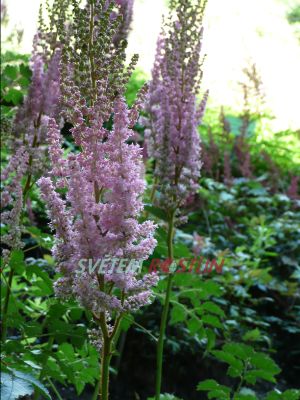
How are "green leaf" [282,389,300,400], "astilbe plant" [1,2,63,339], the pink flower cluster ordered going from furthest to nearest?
"astilbe plant" [1,2,63,339] < "green leaf" [282,389,300,400] < the pink flower cluster

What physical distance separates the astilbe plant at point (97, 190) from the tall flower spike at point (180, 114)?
37.6 inches

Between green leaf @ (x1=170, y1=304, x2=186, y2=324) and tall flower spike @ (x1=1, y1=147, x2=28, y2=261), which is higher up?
tall flower spike @ (x1=1, y1=147, x2=28, y2=261)

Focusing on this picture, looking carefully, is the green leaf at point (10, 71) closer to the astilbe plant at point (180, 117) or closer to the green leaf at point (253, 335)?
the astilbe plant at point (180, 117)

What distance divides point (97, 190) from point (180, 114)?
1152 millimetres

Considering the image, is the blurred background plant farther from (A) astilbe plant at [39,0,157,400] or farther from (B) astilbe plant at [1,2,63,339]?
(A) astilbe plant at [39,0,157,400]

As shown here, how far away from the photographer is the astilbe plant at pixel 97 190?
49.6 inches

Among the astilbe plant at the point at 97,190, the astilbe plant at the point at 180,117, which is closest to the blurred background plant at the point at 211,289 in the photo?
the astilbe plant at the point at 180,117

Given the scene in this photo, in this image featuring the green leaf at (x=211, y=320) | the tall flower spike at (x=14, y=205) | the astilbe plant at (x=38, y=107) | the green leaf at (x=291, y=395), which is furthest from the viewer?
the green leaf at (x=211, y=320)

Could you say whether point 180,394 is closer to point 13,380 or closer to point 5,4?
point 13,380

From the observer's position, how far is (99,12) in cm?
144

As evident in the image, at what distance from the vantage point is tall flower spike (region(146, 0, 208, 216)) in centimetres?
235

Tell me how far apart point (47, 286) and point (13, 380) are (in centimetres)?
83

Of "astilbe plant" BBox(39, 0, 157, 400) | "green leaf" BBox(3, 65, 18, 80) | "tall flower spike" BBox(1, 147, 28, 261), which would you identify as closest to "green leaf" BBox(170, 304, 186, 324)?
"tall flower spike" BBox(1, 147, 28, 261)

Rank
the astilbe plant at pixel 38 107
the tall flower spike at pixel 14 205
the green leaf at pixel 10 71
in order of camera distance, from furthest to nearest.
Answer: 1. the green leaf at pixel 10 71
2. the astilbe plant at pixel 38 107
3. the tall flower spike at pixel 14 205
